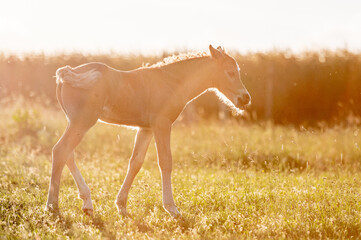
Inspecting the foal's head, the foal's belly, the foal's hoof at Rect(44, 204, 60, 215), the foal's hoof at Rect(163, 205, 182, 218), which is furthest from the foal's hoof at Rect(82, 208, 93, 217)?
the foal's head

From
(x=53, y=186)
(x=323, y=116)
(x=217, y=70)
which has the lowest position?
(x=323, y=116)

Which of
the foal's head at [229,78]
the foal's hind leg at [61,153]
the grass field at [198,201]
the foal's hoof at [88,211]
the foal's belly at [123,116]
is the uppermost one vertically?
the foal's head at [229,78]

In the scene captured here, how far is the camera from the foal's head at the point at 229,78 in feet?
23.4

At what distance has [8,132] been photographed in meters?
15.1

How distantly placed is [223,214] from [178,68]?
2257 mm

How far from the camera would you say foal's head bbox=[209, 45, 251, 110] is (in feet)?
23.4

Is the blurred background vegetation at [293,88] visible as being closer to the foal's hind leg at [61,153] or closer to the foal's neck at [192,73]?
the foal's neck at [192,73]

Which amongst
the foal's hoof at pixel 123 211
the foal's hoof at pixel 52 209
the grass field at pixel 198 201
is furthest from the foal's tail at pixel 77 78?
the foal's hoof at pixel 123 211

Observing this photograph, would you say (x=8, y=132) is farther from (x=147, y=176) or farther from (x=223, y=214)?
(x=223, y=214)

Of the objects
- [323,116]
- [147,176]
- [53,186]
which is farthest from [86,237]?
[323,116]

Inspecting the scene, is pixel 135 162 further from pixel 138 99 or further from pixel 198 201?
pixel 198 201

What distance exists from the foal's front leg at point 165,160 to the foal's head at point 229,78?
109cm

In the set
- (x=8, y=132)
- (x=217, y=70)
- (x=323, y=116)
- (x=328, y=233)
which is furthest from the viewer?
(x=323, y=116)

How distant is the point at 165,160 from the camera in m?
6.78
